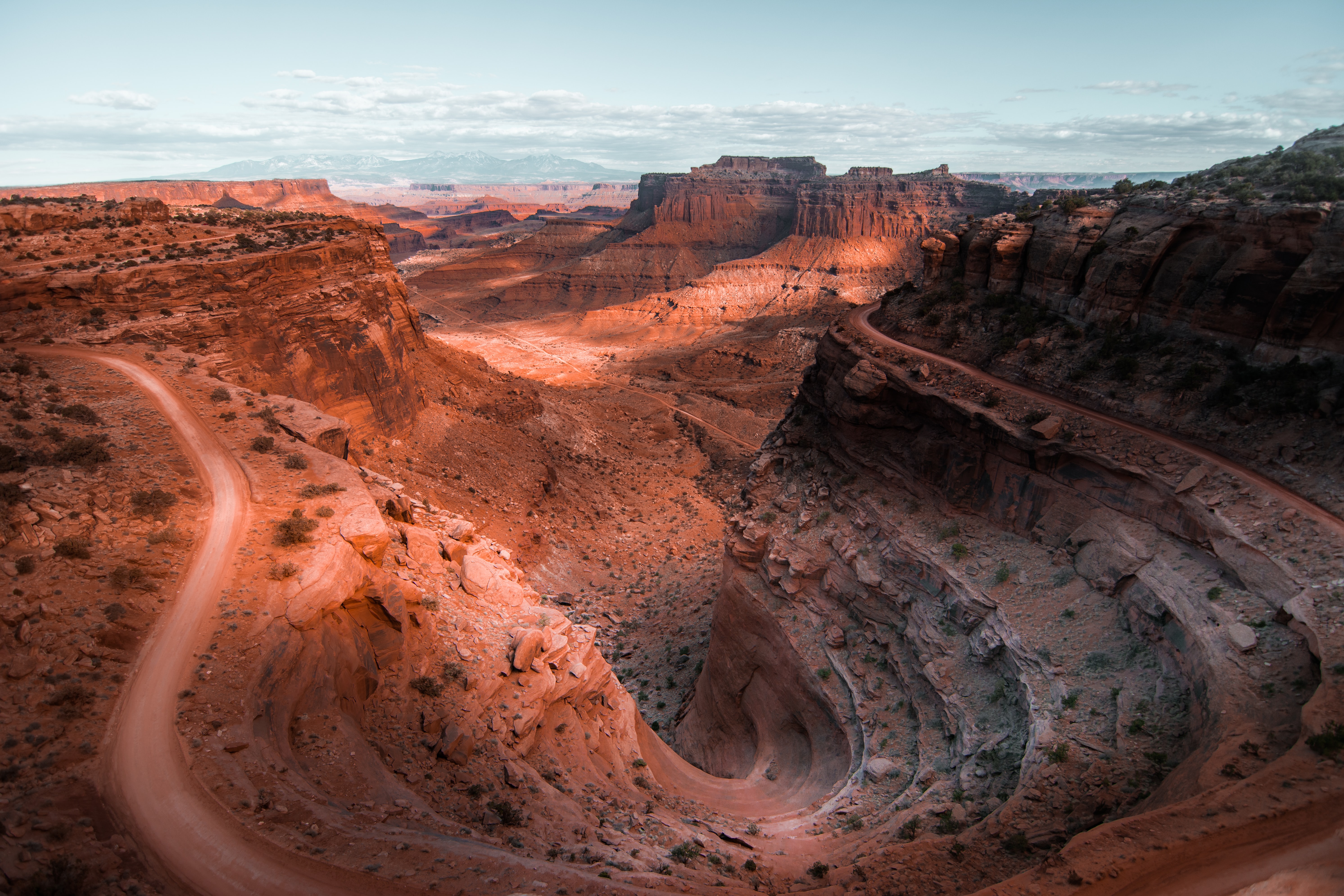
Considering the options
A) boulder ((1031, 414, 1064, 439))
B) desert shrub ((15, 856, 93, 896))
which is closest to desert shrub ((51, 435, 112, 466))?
desert shrub ((15, 856, 93, 896))

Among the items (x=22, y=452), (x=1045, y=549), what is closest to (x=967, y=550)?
(x=1045, y=549)

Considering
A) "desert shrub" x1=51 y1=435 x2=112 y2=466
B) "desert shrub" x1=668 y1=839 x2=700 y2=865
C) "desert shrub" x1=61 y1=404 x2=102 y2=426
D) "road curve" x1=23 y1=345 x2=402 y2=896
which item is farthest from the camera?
"desert shrub" x1=61 y1=404 x2=102 y2=426

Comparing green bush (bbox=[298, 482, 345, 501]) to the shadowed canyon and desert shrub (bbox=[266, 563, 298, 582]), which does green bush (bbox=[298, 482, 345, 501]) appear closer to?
the shadowed canyon

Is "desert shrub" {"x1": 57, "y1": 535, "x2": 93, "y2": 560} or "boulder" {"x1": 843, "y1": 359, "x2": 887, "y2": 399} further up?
"boulder" {"x1": 843, "y1": 359, "x2": 887, "y2": 399}

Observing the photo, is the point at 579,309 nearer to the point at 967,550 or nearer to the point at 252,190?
the point at 967,550

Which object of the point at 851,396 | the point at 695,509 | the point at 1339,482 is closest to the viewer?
the point at 1339,482

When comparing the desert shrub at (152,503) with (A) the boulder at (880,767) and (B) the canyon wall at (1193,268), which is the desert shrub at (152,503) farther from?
(B) the canyon wall at (1193,268)

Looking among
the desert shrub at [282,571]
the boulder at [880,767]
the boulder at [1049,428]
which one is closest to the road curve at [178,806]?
the desert shrub at [282,571]
